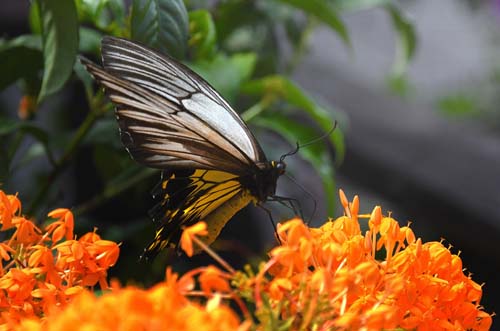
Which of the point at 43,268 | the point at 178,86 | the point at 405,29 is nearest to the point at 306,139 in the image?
the point at 405,29

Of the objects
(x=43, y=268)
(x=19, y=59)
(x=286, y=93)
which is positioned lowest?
(x=43, y=268)

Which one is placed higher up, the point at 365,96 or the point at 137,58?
the point at 365,96

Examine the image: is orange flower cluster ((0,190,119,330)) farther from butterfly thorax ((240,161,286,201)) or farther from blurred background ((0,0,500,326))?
blurred background ((0,0,500,326))

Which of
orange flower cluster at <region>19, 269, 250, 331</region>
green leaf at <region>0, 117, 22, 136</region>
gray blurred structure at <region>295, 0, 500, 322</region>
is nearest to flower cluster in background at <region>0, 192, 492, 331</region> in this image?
orange flower cluster at <region>19, 269, 250, 331</region>

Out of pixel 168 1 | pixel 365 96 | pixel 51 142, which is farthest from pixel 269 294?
pixel 365 96

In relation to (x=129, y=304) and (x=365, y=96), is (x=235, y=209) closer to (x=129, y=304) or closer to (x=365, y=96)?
(x=129, y=304)

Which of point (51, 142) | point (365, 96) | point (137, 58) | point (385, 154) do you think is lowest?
point (51, 142)

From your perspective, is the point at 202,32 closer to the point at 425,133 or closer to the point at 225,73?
the point at 225,73
